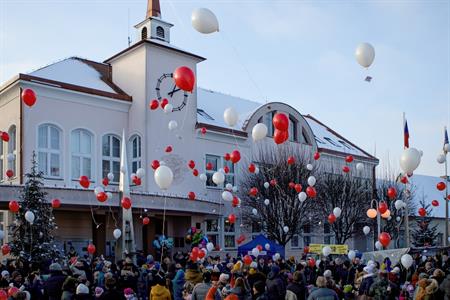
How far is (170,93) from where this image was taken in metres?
30.4

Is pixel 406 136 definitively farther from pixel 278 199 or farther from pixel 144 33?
pixel 144 33

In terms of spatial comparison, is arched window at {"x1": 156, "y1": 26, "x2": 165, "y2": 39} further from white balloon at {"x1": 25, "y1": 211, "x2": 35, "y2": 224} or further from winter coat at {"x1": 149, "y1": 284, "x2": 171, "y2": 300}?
winter coat at {"x1": 149, "y1": 284, "x2": 171, "y2": 300}

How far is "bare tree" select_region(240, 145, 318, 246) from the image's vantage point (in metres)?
30.3

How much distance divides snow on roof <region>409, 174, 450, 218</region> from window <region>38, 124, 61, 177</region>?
98.4 ft

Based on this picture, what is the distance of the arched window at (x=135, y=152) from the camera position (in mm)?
29672

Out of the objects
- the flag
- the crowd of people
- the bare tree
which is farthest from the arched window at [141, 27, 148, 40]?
the crowd of people

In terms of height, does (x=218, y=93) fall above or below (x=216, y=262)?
above

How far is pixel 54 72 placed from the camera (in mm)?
28250

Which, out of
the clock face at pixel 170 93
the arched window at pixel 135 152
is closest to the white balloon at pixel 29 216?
the arched window at pixel 135 152

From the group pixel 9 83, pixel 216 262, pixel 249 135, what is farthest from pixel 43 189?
pixel 249 135

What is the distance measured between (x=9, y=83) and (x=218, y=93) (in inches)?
606

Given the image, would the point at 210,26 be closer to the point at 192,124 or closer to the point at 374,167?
the point at 192,124

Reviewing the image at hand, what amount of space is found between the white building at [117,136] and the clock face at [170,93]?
6 cm

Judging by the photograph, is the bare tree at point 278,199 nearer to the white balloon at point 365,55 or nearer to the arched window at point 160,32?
the arched window at point 160,32
